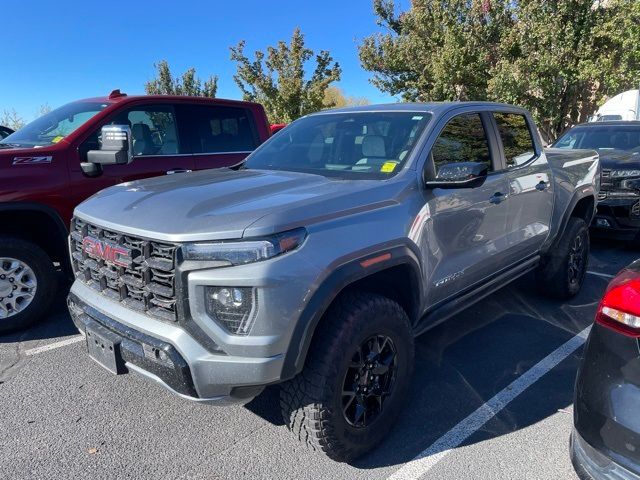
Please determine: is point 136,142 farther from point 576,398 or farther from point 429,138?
point 576,398

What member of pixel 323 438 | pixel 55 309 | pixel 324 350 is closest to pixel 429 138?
pixel 324 350

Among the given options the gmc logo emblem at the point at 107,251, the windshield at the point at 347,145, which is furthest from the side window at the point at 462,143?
the gmc logo emblem at the point at 107,251

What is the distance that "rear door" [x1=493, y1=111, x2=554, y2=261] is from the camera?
3.91 meters

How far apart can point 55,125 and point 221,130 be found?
165 centimetres

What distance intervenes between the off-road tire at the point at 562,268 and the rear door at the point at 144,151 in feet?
11.9

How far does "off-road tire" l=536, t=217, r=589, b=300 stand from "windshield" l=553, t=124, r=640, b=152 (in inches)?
133

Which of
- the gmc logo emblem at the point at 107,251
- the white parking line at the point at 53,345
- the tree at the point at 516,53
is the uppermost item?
the tree at the point at 516,53

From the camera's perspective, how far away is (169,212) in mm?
2379

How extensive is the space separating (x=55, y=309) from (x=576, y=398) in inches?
175

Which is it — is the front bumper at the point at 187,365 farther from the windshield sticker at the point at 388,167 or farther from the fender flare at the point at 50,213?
the fender flare at the point at 50,213

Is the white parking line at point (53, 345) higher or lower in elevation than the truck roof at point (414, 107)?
lower

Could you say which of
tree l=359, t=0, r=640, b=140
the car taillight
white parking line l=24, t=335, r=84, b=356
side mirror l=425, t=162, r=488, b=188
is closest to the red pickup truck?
white parking line l=24, t=335, r=84, b=356

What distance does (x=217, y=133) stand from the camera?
5543 mm

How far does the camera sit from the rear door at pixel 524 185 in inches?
154
